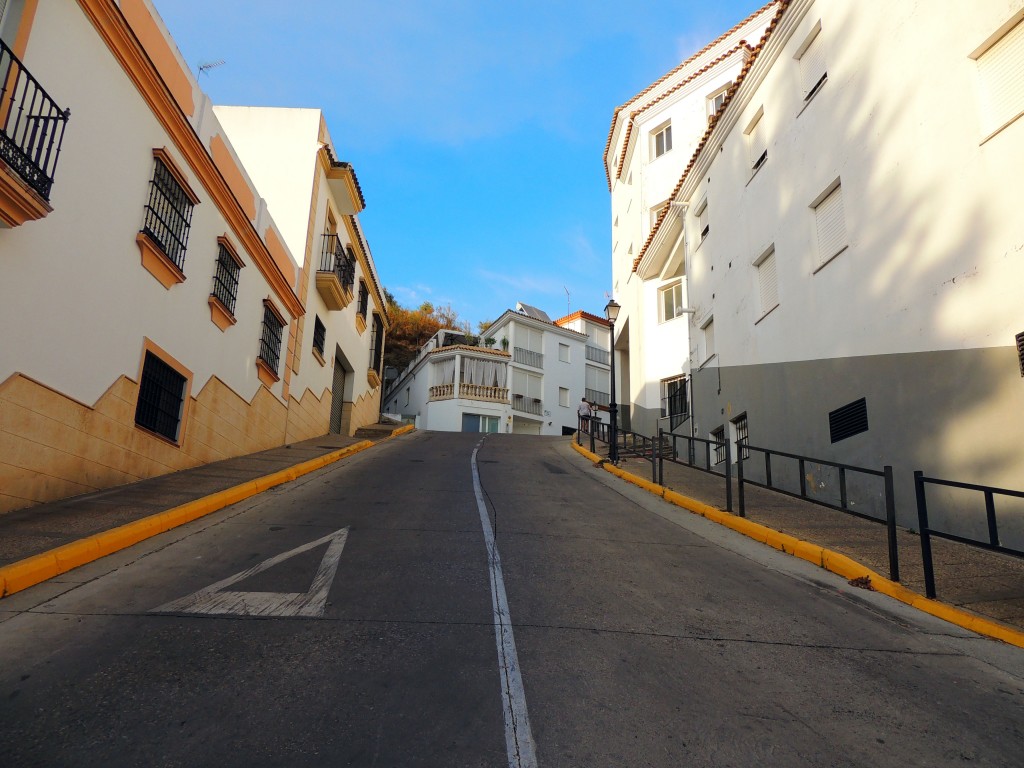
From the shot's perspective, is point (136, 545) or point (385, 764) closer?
point (385, 764)

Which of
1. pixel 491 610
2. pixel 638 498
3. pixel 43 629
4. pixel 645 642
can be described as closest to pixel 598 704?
pixel 645 642

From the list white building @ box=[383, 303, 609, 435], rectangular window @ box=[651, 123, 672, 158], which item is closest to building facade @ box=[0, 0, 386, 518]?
rectangular window @ box=[651, 123, 672, 158]

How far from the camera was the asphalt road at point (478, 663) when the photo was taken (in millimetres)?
2977

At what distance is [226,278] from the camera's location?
41.2 ft

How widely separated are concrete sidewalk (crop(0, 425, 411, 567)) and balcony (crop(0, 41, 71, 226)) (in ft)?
10.3

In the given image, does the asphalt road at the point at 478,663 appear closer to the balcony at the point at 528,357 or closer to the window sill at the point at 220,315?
the window sill at the point at 220,315

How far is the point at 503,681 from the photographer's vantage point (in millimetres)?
3623

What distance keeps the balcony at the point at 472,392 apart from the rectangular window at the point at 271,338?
902 inches

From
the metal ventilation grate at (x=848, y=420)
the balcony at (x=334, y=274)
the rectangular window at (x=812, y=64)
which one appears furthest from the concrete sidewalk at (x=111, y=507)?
the rectangular window at (x=812, y=64)

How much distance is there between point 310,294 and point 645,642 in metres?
16.5

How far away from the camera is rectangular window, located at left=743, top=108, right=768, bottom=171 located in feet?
46.2

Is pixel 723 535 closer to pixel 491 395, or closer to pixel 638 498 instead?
pixel 638 498

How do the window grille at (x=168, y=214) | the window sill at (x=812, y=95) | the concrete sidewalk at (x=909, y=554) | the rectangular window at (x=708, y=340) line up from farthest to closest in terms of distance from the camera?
1. the rectangular window at (x=708, y=340)
2. the window sill at (x=812, y=95)
3. the window grille at (x=168, y=214)
4. the concrete sidewalk at (x=909, y=554)

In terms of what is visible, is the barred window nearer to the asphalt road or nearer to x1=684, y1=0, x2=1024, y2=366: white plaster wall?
x1=684, y1=0, x2=1024, y2=366: white plaster wall
